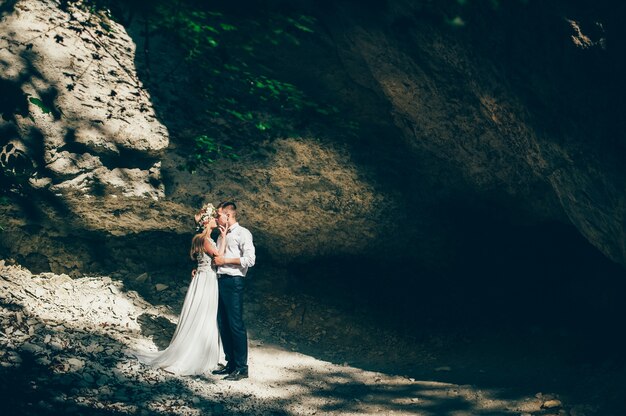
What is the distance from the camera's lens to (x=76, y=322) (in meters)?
6.23

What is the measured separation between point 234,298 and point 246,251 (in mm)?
516

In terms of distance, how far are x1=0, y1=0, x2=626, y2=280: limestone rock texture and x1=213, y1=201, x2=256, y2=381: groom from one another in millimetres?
1908

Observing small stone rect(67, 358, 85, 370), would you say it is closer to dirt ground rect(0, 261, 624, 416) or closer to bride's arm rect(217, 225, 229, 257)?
dirt ground rect(0, 261, 624, 416)

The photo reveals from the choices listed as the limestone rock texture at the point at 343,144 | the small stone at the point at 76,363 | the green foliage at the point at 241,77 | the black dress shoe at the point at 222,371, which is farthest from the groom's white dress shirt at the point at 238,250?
the limestone rock texture at the point at 343,144

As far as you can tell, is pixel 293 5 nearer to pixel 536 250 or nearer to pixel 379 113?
pixel 379 113

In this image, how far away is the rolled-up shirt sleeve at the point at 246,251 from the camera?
5.88 meters

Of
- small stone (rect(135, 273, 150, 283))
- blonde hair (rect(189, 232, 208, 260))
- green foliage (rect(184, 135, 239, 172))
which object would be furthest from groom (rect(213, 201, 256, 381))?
small stone (rect(135, 273, 150, 283))

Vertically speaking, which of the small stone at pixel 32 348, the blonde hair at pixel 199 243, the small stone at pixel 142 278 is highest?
the blonde hair at pixel 199 243

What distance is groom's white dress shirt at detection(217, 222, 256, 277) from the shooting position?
5.94 m

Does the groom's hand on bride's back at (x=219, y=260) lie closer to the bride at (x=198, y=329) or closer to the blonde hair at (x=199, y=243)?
the bride at (x=198, y=329)

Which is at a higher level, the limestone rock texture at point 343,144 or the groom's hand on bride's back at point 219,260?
the limestone rock texture at point 343,144

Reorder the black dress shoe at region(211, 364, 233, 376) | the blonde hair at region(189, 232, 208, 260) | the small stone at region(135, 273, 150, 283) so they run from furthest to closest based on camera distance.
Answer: the small stone at region(135, 273, 150, 283), the blonde hair at region(189, 232, 208, 260), the black dress shoe at region(211, 364, 233, 376)

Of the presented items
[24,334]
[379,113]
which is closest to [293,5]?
[379,113]

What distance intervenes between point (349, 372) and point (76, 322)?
10.4 ft
